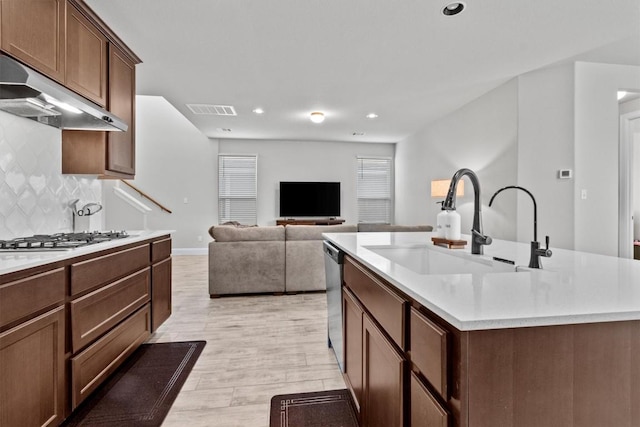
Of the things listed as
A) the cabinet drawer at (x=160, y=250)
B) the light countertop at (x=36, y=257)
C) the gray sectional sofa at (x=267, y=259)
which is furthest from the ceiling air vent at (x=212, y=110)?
the light countertop at (x=36, y=257)

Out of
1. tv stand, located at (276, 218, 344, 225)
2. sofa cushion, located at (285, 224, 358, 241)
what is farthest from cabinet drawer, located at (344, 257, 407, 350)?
tv stand, located at (276, 218, 344, 225)

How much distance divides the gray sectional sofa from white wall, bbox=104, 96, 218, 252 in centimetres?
344

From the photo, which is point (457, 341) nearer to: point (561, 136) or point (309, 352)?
point (309, 352)

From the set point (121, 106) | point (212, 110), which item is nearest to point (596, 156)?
point (121, 106)

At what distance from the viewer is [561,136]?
11.0ft

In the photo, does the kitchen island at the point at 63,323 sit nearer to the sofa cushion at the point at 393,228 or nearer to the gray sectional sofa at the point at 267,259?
the gray sectional sofa at the point at 267,259

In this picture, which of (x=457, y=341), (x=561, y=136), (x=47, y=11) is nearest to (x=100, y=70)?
(x=47, y=11)

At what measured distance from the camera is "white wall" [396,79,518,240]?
3.69m

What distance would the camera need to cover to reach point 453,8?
7.53ft

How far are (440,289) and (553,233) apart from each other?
3407 mm

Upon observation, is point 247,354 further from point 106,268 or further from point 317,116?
point 317,116

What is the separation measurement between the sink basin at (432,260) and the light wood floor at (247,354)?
0.89 meters

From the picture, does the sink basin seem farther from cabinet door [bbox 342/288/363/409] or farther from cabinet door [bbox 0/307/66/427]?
cabinet door [bbox 0/307/66/427]

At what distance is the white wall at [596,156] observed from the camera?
131 inches
